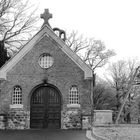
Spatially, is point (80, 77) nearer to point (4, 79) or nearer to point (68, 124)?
point (68, 124)

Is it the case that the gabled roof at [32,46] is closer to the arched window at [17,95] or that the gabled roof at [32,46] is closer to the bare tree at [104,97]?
the arched window at [17,95]

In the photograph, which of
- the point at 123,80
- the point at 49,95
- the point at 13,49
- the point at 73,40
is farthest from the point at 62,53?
the point at 123,80

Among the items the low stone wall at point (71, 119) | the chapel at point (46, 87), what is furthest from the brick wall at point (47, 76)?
the low stone wall at point (71, 119)

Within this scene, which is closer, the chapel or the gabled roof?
the chapel

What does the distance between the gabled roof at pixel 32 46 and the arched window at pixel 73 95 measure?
132 centimetres

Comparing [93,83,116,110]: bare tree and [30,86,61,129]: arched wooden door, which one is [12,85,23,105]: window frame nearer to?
[30,86,61,129]: arched wooden door

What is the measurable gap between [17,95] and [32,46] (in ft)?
13.1

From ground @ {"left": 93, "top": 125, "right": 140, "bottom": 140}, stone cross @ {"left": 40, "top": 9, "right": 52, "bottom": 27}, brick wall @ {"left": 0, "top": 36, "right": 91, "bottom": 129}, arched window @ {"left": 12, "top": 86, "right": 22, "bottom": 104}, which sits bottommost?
ground @ {"left": 93, "top": 125, "right": 140, "bottom": 140}

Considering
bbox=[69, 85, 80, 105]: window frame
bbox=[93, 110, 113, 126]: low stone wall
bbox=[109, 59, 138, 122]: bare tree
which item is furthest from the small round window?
bbox=[109, 59, 138, 122]: bare tree

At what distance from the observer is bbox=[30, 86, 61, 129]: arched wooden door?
22203 mm

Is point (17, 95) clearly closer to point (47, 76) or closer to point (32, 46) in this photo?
point (47, 76)

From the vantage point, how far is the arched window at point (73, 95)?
22.4 meters

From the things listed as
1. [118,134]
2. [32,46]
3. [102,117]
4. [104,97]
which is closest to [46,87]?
[32,46]

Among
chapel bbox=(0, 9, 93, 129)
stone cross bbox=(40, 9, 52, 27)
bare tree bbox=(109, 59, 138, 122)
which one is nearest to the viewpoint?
chapel bbox=(0, 9, 93, 129)
